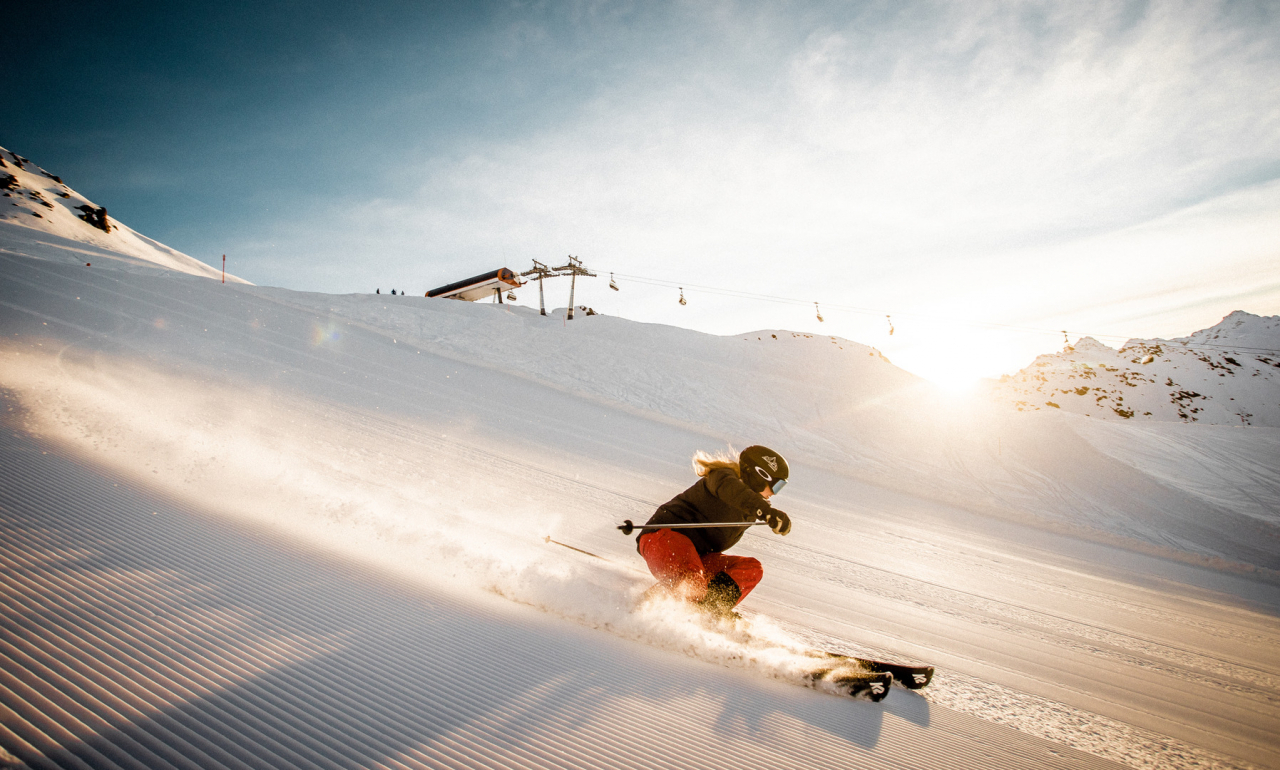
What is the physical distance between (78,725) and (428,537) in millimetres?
2777

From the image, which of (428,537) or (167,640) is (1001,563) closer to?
(428,537)

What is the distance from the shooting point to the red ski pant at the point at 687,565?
345 centimetres

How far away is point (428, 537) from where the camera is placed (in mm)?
4117

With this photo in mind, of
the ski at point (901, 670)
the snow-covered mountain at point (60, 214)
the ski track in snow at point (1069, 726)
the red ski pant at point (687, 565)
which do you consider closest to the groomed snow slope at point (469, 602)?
the ski track in snow at point (1069, 726)

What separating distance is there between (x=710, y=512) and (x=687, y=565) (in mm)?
510

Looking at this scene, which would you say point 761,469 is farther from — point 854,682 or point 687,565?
point 854,682

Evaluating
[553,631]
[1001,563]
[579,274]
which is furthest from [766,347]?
[553,631]

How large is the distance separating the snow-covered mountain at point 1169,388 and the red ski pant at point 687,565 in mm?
26742

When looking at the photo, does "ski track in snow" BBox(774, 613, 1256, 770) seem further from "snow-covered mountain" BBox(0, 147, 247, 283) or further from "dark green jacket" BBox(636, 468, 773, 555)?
"snow-covered mountain" BBox(0, 147, 247, 283)

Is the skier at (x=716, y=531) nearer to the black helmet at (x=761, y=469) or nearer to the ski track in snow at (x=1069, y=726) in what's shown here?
the black helmet at (x=761, y=469)

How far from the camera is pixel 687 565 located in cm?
346

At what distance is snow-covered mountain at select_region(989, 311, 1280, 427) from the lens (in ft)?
81.1

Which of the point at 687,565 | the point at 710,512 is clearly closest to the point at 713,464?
the point at 710,512

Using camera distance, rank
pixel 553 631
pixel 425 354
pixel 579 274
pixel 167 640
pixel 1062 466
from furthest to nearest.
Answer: pixel 579 274
pixel 425 354
pixel 1062 466
pixel 553 631
pixel 167 640
